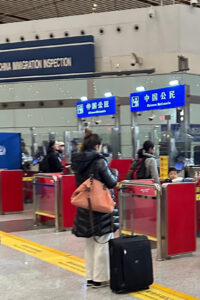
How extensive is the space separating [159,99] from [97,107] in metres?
2.96

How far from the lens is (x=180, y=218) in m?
5.82

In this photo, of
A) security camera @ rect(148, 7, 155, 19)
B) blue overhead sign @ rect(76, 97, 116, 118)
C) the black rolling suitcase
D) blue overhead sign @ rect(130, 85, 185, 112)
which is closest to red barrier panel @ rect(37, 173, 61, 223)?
blue overhead sign @ rect(130, 85, 185, 112)

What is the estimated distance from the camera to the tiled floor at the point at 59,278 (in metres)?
4.44

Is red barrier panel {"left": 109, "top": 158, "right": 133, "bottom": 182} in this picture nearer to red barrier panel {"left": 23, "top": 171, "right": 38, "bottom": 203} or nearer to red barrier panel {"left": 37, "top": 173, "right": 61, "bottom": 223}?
red barrier panel {"left": 23, "top": 171, "right": 38, "bottom": 203}

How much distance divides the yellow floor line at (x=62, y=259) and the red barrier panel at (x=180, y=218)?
1.18m

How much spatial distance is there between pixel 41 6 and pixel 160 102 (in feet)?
42.0

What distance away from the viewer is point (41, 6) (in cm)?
2114

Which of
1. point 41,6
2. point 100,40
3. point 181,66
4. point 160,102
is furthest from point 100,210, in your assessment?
point 41,6

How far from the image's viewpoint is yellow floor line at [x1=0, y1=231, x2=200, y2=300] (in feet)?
14.2

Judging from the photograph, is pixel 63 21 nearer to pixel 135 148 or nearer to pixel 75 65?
pixel 75 65

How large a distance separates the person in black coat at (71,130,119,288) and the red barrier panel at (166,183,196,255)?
1320 millimetres

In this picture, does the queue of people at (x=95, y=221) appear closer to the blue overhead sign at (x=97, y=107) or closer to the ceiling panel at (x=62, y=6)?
the blue overhead sign at (x=97, y=107)

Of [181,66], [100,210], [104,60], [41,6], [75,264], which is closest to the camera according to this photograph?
[100,210]

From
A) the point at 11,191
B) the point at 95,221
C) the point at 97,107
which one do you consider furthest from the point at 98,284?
the point at 97,107
